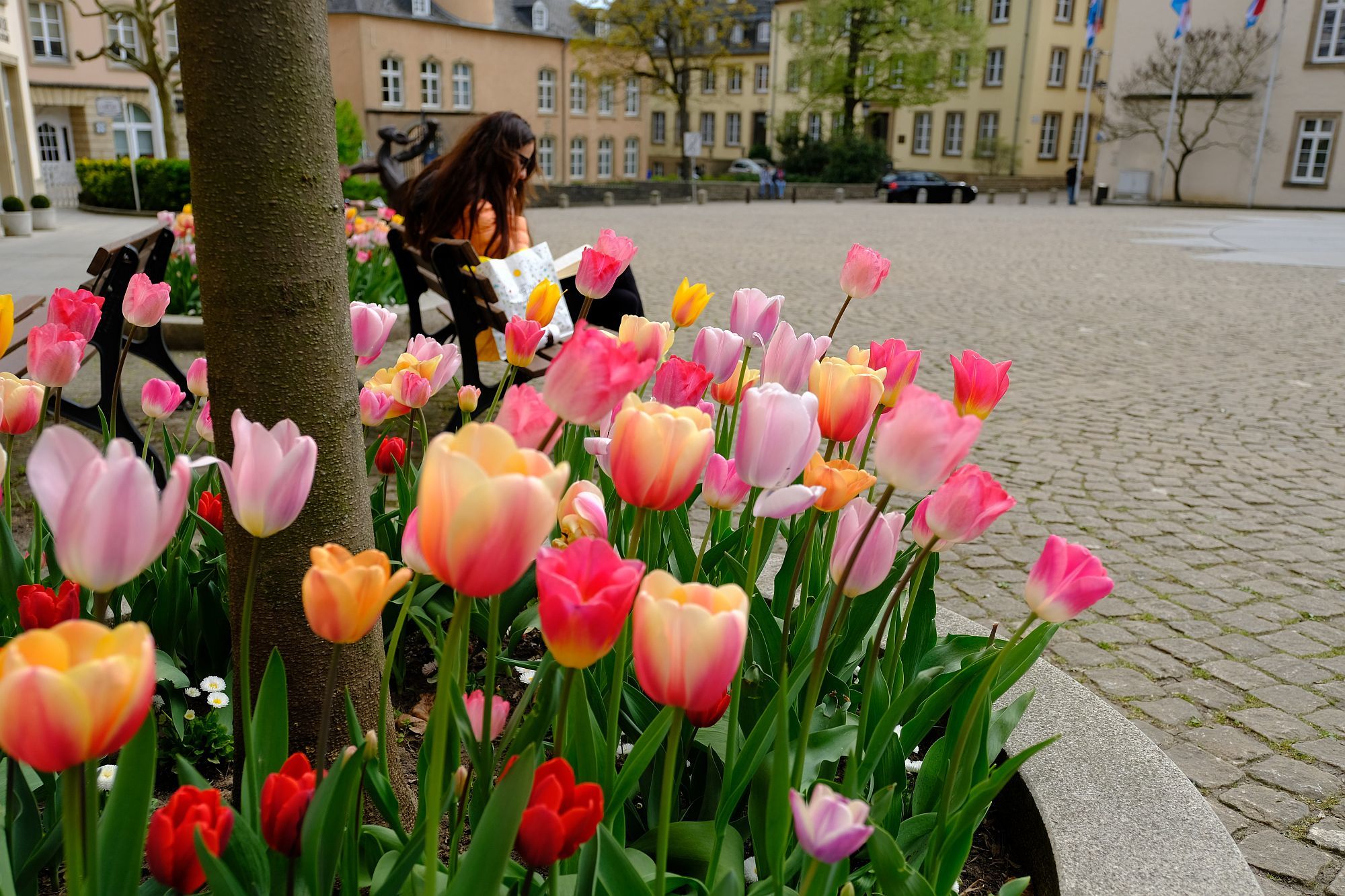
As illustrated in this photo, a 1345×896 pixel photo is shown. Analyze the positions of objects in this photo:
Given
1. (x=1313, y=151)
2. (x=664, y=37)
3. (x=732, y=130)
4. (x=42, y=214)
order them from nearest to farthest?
1. (x=42, y=214)
2. (x=1313, y=151)
3. (x=664, y=37)
4. (x=732, y=130)

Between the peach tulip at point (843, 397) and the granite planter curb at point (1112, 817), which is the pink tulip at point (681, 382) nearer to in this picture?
the peach tulip at point (843, 397)

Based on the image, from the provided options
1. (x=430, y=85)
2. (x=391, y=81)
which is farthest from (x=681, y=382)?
(x=430, y=85)

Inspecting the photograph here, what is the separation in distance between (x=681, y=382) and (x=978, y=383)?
1.47ft

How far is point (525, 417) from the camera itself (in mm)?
1053

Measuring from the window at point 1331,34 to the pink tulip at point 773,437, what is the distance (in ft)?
131

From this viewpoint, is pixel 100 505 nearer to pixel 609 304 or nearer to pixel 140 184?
pixel 609 304

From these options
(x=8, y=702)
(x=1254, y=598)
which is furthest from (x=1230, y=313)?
(x=8, y=702)

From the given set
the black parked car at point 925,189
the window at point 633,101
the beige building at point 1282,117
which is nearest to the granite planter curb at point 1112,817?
the black parked car at point 925,189

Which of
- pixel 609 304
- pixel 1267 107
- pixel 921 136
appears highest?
pixel 1267 107

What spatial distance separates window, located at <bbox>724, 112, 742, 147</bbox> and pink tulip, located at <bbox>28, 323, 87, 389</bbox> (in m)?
56.2

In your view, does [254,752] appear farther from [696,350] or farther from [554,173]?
[554,173]

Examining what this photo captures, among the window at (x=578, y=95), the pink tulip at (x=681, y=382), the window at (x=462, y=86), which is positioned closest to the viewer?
the pink tulip at (x=681, y=382)

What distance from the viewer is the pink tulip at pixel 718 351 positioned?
1.80 metres

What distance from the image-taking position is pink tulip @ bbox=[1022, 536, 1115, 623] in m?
1.21
